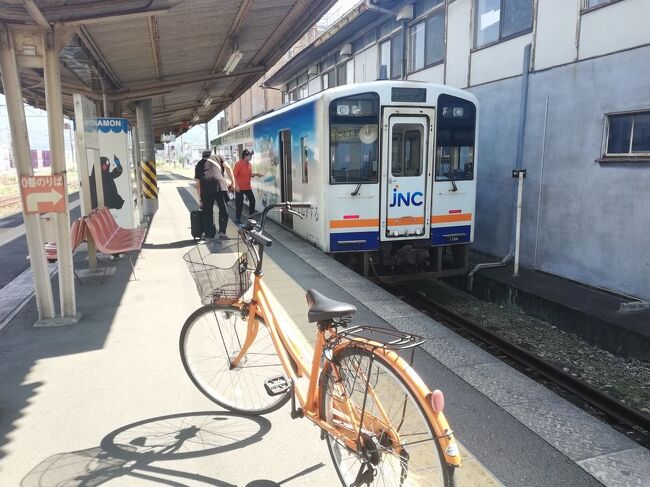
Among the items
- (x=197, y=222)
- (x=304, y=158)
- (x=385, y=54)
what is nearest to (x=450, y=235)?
(x=304, y=158)

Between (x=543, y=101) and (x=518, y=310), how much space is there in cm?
353

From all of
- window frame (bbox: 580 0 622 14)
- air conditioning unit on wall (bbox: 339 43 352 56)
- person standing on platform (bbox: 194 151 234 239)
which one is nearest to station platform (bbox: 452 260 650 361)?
window frame (bbox: 580 0 622 14)

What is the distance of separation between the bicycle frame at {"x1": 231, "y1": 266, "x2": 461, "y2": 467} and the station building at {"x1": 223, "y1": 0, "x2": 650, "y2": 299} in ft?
19.7

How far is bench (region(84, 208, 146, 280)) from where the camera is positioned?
19.8 feet

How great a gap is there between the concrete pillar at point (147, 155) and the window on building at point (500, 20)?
823 centimetres

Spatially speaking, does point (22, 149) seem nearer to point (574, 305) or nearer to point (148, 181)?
point (574, 305)

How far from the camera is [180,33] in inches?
269

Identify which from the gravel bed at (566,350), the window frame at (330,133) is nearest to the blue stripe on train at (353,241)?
the window frame at (330,133)

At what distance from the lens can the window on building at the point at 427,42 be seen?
11555 mm

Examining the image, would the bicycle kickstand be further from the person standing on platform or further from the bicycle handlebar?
the person standing on platform

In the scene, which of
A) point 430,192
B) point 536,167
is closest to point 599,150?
point 536,167

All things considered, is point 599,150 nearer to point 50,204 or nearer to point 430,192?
point 430,192

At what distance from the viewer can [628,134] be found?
700cm

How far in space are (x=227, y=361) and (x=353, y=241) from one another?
13.6 feet
